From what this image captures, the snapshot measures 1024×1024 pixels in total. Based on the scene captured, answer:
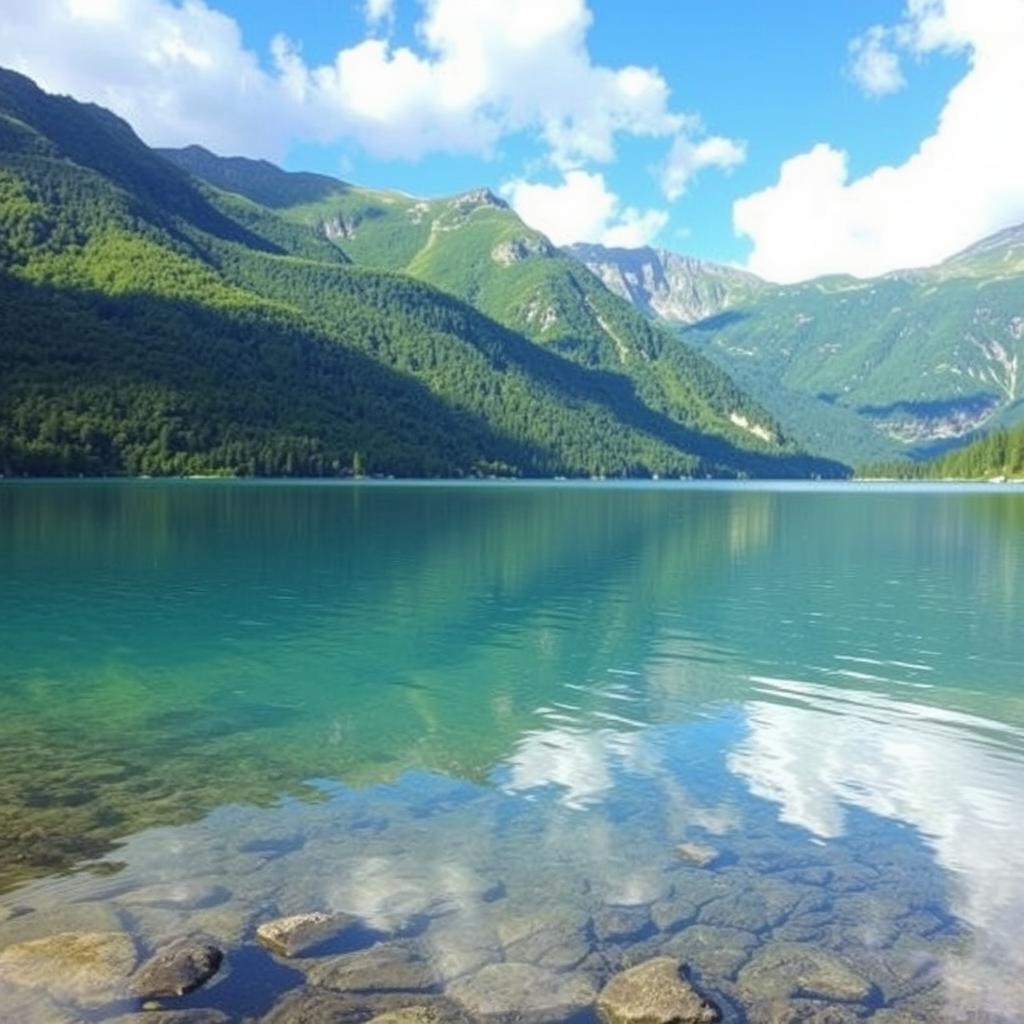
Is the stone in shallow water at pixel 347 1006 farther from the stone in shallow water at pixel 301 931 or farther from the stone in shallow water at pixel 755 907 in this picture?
the stone in shallow water at pixel 755 907

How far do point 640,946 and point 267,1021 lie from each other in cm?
530

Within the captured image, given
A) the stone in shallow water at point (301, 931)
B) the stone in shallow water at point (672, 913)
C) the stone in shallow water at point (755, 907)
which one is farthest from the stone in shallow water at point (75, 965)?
the stone in shallow water at point (755, 907)

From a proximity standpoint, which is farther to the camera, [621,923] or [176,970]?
[621,923]

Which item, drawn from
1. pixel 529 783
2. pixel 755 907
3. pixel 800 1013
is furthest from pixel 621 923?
pixel 529 783

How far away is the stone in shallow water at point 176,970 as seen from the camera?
12.7m

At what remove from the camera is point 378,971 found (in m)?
13.4

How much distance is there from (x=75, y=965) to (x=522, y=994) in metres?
5.76

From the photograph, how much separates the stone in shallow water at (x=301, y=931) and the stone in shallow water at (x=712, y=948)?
463cm

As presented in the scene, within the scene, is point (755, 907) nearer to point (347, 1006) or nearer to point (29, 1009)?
point (347, 1006)

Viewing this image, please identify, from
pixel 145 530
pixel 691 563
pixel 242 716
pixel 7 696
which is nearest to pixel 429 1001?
pixel 242 716

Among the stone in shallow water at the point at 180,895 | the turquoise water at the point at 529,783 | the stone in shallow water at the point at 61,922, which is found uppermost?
the stone in shallow water at the point at 61,922

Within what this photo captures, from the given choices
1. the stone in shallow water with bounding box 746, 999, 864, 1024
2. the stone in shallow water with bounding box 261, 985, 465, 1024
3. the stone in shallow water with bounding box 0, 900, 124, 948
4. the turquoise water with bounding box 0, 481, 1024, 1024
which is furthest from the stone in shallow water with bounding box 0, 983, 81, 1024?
the stone in shallow water with bounding box 746, 999, 864, 1024

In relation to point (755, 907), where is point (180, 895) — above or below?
above

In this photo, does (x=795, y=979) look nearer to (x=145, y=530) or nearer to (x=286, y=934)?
(x=286, y=934)
